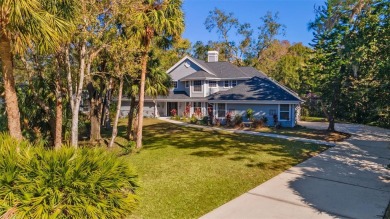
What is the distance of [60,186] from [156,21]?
1008 centimetres

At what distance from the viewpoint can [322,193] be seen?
28.8 ft

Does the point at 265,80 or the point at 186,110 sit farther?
the point at 186,110

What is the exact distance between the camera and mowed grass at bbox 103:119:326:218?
805cm

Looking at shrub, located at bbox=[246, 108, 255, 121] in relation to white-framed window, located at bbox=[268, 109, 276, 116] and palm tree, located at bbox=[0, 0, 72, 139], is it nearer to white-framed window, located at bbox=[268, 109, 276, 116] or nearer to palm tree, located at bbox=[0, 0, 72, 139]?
white-framed window, located at bbox=[268, 109, 276, 116]

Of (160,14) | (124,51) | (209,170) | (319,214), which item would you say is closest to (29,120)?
(124,51)

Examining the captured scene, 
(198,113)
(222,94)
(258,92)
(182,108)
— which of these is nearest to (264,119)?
(258,92)

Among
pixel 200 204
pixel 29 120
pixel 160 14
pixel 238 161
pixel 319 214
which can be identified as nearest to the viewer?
pixel 319 214

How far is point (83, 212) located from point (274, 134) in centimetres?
1789

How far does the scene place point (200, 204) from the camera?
7.96 metres

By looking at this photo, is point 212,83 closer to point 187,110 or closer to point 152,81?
point 187,110

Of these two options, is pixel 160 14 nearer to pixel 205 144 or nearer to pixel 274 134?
pixel 205 144

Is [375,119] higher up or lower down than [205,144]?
higher up

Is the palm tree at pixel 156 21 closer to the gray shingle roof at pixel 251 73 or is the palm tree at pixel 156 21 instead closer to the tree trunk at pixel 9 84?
the tree trunk at pixel 9 84

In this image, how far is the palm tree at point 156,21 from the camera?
1408 cm
